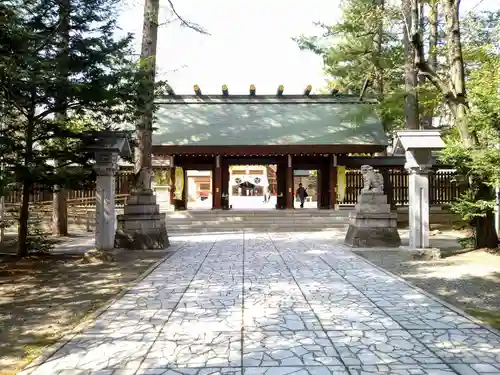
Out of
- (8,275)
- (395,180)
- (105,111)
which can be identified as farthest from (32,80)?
(395,180)

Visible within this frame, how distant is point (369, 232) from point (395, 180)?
10.1 meters

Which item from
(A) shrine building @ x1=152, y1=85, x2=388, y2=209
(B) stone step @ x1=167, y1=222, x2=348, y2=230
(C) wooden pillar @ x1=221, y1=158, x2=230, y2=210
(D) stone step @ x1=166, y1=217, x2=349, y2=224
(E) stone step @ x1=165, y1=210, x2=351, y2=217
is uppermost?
(A) shrine building @ x1=152, y1=85, x2=388, y2=209

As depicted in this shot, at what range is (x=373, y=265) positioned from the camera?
28.2 feet

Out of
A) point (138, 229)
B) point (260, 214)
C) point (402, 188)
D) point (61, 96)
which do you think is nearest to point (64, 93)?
point (61, 96)

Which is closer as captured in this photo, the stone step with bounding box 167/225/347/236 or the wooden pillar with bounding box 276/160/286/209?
the stone step with bounding box 167/225/347/236

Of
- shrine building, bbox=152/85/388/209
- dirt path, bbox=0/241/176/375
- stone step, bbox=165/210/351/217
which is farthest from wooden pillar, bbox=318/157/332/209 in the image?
dirt path, bbox=0/241/176/375

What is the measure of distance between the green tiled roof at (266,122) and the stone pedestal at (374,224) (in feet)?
26.9

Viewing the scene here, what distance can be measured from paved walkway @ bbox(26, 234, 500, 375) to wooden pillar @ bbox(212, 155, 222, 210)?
11.7 metres

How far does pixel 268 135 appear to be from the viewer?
20172mm

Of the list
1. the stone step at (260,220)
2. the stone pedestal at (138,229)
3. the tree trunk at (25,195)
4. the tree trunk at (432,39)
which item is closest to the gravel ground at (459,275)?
the stone pedestal at (138,229)

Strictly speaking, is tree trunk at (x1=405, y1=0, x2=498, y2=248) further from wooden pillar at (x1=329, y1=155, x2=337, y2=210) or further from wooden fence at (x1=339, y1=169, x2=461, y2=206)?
wooden fence at (x1=339, y1=169, x2=461, y2=206)

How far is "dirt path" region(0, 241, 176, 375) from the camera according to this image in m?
4.33

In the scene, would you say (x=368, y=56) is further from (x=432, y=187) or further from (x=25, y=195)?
(x=25, y=195)

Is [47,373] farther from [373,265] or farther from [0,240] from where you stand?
[0,240]
